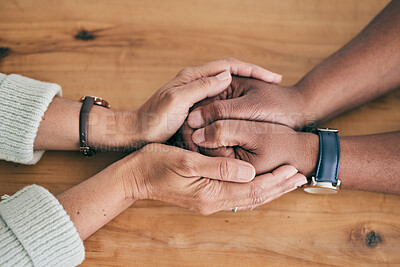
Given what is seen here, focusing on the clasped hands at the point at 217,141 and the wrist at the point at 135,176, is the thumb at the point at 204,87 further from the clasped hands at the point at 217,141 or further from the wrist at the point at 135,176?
the wrist at the point at 135,176

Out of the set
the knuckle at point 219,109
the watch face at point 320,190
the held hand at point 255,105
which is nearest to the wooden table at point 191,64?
the watch face at point 320,190

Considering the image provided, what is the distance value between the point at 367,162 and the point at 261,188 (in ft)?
0.94

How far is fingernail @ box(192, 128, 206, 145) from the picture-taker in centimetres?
79

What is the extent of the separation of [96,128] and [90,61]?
10.3 inches

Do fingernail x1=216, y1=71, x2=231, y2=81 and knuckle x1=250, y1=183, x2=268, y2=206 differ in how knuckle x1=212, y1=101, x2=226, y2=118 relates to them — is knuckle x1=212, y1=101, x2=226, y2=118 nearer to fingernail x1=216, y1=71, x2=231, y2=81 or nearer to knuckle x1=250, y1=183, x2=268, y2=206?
fingernail x1=216, y1=71, x2=231, y2=81

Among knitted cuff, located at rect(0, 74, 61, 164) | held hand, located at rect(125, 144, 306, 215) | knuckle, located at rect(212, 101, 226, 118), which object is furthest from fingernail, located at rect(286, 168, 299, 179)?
knitted cuff, located at rect(0, 74, 61, 164)

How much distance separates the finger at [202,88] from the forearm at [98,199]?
0.23m

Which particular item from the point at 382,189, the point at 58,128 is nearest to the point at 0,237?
the point at 58,128

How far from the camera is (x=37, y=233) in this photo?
646 millimetres

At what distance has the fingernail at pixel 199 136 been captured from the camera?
2.58ft

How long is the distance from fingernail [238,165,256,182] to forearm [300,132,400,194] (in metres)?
0.14

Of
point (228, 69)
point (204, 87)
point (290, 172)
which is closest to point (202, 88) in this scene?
point (204, 87)

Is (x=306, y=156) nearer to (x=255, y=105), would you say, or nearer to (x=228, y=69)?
(x=255, y=105)

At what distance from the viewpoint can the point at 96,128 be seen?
84 centimetres
